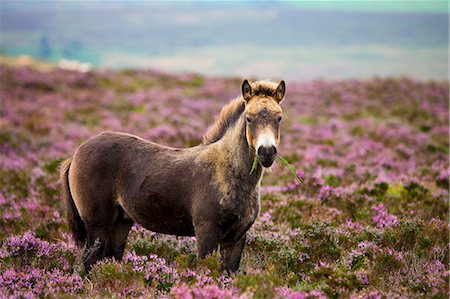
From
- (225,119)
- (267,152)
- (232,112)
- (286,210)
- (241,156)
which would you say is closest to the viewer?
(267,152)

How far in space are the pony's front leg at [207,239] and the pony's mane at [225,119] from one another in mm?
1328

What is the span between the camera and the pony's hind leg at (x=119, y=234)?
20.9ft

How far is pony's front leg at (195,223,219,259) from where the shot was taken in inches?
210

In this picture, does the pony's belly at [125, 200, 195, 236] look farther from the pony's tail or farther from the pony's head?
the pony's head

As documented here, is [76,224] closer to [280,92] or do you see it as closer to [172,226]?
[172,226]

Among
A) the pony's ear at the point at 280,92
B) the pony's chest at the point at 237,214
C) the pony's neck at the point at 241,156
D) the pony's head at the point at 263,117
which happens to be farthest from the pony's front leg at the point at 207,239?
the pony's ear at the point at 280,92

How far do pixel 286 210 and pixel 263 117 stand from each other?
12.0 ft

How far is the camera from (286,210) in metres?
8.52

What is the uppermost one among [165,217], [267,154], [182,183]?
[267,154]

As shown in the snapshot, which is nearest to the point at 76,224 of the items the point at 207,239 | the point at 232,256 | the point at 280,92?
the point at 207,239

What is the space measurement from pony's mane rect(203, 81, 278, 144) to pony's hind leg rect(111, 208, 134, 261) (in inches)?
60.0

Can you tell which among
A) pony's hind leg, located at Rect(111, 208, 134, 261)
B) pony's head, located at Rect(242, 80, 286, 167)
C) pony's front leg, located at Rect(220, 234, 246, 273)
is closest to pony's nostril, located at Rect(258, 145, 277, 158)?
pony's head, located at Rect(242, 80, 286, 167)

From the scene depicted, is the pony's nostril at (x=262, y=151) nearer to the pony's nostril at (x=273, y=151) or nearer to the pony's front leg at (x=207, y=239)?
the pony's nostril at (x=273, y=151)

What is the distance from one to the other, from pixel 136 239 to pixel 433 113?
18.1 metres
